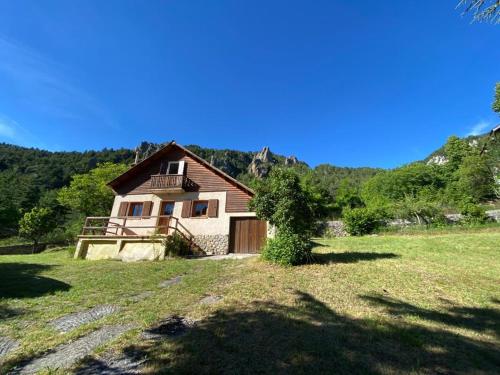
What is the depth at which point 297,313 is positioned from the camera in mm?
5949

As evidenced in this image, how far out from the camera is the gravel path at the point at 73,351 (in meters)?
3.99

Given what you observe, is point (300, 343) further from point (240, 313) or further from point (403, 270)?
point (403, 270)

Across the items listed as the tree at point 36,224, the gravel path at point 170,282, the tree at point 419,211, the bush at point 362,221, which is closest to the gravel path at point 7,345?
the gravel path at point 170,282

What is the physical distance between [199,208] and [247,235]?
4.15m

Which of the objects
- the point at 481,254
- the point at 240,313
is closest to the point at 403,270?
the point at 481,254

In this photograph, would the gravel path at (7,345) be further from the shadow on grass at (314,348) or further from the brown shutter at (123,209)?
the brown shutter at (123,209)

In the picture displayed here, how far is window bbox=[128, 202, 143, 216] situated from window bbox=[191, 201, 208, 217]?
14.5ft

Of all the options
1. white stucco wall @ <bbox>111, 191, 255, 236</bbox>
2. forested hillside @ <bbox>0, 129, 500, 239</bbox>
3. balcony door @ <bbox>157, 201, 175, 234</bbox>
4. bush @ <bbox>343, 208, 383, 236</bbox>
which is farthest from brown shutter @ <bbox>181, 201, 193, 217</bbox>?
bush @ <bbox>343, 208, 383, 236</bbox>

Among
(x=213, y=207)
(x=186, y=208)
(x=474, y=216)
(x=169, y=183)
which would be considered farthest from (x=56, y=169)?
(x=474, y=216)

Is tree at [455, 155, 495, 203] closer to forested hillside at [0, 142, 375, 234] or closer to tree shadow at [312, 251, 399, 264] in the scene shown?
forested hillside at [0, 142, 375, 234]

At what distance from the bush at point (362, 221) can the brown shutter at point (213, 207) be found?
43.5 feet

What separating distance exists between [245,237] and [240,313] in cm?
1199

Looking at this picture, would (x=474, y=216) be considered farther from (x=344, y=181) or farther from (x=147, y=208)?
(x=344, y=181)

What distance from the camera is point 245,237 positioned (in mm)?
17969
